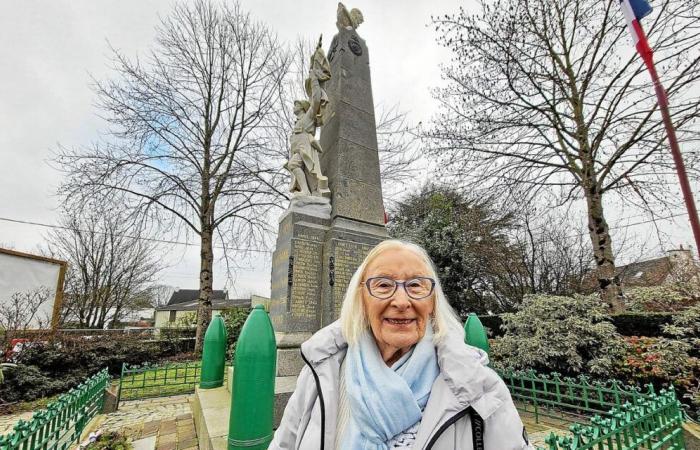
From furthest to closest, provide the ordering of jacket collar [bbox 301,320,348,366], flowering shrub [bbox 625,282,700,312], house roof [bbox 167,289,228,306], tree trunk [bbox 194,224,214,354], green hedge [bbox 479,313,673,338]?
house roof [bbox 167,289,228,306], tree trunk [bbox 194,224,214,354], flowering shrub [bbox 625,282,700,312], green hedge [bbox 479,313,673,338], jacket collar [bbox 301,320,348,366]

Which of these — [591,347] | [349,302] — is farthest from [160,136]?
[591,347]

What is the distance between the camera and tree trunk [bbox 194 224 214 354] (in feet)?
40.4

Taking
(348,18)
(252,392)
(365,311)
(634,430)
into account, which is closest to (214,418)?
(252,392)

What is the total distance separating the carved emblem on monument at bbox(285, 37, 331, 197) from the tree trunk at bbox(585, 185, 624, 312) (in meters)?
9.24

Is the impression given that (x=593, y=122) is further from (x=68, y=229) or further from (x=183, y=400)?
(x=68, y=229)

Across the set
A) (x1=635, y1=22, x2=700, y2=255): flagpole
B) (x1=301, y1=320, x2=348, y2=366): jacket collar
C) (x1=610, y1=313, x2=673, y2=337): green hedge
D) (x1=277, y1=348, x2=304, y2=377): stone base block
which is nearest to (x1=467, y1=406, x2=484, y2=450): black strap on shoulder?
(x1=301, y1=320, x2=348, y2=366): jacket collar

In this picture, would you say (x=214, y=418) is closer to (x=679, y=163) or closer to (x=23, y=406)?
(x=679, y=163)

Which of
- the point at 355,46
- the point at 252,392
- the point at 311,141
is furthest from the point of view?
the point at 355,46

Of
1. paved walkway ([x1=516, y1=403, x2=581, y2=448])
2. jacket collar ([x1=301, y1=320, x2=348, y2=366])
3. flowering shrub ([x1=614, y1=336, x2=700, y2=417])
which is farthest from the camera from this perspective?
flowering shrub ([x1=614, y1=336, x2=700, y2=417])

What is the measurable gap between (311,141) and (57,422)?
4837mm

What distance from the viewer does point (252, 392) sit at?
6.53 feet

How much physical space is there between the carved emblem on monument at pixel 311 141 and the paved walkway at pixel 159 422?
3883 mm

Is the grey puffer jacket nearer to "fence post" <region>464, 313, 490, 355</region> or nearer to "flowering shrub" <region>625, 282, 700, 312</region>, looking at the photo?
"fence post" <region>464, 313, 490, 355</region>

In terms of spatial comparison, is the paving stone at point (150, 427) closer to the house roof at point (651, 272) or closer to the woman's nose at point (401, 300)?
the woman's nose at point (401, 300)
